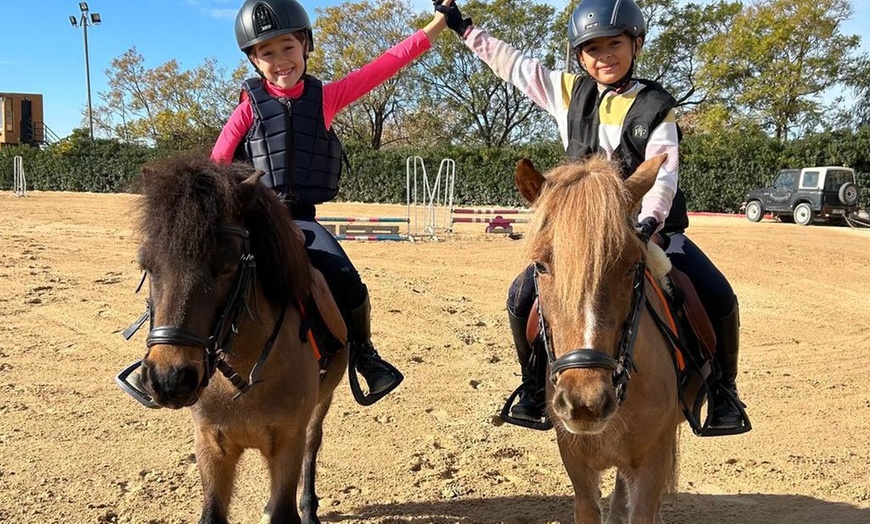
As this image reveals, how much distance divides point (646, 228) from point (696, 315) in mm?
922

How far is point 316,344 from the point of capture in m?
3.27

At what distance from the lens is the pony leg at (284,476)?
2.92 metres

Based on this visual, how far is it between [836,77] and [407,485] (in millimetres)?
39965

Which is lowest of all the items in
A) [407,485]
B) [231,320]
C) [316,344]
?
[407,485]

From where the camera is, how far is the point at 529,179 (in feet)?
8.46

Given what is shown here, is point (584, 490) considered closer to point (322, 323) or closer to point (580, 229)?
point (580, 229)

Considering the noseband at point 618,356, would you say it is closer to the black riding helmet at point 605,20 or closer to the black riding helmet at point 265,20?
the black riding helmet at point 605,20

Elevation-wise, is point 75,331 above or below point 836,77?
below

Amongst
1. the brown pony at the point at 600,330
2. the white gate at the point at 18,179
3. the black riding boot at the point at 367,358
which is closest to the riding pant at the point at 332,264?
the black riding boot at the point at 367,358

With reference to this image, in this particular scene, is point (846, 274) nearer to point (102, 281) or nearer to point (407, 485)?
point (407, 485)

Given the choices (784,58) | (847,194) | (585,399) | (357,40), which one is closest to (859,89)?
(784,58)

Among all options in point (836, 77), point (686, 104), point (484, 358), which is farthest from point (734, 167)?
point (484, 358)

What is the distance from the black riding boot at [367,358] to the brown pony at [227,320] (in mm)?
727

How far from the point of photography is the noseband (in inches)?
84.3
